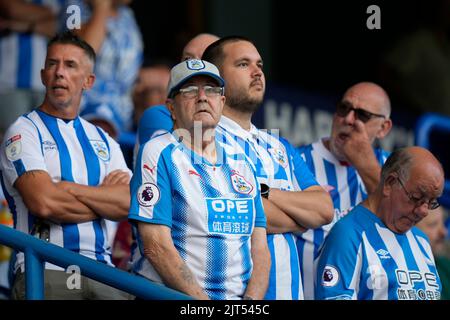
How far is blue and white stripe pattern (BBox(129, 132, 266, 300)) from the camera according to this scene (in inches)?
211

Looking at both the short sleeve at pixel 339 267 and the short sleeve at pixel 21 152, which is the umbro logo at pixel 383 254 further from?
the short sleeve at pixel 21 152

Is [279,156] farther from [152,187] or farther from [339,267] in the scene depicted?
[152,187]

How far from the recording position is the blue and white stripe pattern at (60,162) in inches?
231

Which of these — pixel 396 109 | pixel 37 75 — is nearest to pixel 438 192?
pixel 37 75

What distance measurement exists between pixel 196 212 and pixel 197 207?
2cm

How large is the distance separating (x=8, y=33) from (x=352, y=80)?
13.2 ft

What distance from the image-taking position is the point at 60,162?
235 inches

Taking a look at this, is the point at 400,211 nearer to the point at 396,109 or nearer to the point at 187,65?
the point at 187,65

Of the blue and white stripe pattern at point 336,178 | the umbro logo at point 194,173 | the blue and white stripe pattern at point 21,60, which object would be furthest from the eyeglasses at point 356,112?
the blue and white stripe pattern at point 21,60

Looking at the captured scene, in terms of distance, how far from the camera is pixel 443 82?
10.9m

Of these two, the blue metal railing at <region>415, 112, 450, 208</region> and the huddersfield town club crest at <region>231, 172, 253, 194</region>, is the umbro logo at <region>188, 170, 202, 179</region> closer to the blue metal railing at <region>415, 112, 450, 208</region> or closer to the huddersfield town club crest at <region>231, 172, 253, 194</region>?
the huddersfield town club crest at <region>231, 172, 253, 194</region>

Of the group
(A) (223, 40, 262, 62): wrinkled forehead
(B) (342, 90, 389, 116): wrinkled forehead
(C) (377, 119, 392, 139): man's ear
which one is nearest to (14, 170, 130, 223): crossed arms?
(A) (223, 40, 262, 62): wrinkled forehead

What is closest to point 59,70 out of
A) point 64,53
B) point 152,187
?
point 64,53
